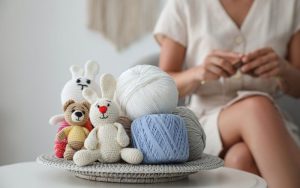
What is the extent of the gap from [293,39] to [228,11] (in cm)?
18

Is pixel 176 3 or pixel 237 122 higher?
pixel 176 3

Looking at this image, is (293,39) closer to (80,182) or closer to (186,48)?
(186,48)

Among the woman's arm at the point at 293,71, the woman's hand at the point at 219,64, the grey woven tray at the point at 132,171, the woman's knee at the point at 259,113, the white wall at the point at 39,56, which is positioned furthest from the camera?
the white wall at the point at 39,56

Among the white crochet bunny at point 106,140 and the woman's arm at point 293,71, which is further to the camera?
the woman's arm at point 293,71

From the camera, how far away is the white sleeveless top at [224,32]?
3.80 ft

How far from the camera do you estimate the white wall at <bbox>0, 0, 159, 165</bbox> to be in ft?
5.96

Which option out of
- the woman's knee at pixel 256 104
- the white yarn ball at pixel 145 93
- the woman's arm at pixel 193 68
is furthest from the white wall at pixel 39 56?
the white yarn ball at pixel 145 93

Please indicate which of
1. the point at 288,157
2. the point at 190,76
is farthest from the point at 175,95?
the point at 190,76

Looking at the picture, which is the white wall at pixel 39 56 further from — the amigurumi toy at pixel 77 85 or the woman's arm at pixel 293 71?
the amigurumi toy at pixel 77 85

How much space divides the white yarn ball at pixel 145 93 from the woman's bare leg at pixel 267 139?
0.75 ft

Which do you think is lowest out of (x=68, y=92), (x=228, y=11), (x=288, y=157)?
(x=288, y=157)

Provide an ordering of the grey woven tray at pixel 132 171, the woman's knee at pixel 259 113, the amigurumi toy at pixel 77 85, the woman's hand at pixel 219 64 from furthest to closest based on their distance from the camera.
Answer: the woman's hand at pixel 219 64, the woman's knee at pixel 259 113, the amigurumi toy at pixel 77 85, the grey woven tray at pixel 132 171

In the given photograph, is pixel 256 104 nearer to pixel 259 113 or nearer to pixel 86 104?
pixel 259 113

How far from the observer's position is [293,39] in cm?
121
